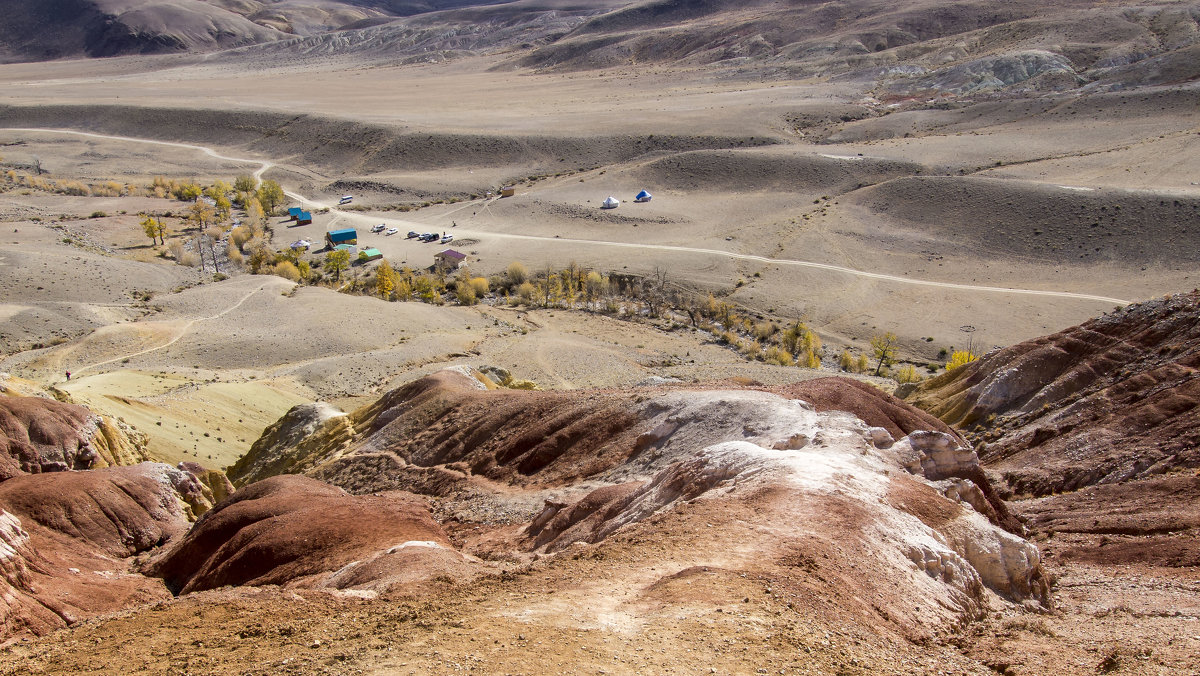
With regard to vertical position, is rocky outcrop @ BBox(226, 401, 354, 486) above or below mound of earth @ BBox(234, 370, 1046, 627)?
below

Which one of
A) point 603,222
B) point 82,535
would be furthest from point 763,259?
point 82,535

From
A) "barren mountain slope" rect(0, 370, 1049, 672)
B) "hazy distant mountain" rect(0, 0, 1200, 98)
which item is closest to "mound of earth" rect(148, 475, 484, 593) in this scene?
"barren mountain slope" rect(0, 370, 1049, 672)

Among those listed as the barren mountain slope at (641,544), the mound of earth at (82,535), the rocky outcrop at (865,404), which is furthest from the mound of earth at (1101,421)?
the mound of earth at (82,535)

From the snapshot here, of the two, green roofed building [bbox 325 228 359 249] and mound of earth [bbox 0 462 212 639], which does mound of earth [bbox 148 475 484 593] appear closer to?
mound of earth [bbox 0 462 212 639]

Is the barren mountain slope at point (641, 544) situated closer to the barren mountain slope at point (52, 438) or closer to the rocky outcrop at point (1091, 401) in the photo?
the rocky outcrop at point (1091, 401)

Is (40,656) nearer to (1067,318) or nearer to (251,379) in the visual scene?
(251,379)
